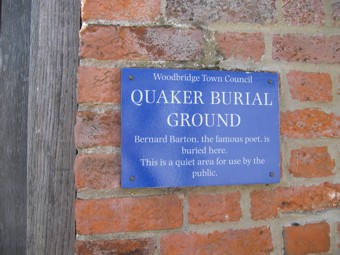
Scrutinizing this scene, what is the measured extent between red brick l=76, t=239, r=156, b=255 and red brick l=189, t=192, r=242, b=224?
4.5 inches

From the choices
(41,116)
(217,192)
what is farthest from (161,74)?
(41,116)

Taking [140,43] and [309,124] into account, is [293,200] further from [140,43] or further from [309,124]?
[140,43]

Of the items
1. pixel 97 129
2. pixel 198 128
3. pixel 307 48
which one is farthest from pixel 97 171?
pixel 307 48

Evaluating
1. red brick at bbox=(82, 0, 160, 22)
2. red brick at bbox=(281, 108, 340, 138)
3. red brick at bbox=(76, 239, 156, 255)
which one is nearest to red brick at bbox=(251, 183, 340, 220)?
red brick at bbox=(281, 108, 340, 138)

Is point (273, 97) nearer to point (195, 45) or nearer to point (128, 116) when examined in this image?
point (195, 45)

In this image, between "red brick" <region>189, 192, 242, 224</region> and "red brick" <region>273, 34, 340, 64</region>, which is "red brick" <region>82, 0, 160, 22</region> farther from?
"red brick" <region>189, 192, 242, 224</region>

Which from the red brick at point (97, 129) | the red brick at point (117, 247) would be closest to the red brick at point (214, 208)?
the red brick at point (117, 247)

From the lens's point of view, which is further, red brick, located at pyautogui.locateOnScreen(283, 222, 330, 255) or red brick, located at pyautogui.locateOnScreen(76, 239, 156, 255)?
red brick, located at pyautogui.locateOnScreen(283, 222, 330, 255)

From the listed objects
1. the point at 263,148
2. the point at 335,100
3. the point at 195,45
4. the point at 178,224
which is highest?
the point at 195,45

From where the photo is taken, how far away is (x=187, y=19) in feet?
2.76

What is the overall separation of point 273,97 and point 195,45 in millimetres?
230

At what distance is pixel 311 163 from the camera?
88 cm

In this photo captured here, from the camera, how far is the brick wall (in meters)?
0.78

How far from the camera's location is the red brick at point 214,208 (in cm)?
82
